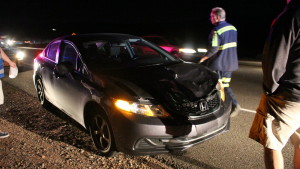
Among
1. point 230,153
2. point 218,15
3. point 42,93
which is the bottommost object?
point 230,153

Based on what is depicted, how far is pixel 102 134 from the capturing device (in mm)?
3238

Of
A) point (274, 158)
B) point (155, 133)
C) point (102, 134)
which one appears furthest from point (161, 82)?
point (274, 158)

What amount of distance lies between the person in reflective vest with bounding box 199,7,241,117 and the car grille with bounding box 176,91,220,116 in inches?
47.9

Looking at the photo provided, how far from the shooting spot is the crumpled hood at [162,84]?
9.55ft

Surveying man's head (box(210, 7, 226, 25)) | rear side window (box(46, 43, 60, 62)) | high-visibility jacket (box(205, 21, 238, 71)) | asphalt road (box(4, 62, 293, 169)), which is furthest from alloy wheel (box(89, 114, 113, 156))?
man's head (box(210, 7, 226, 25))

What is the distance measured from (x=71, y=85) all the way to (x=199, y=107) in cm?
185

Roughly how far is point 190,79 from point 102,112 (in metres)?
1.20

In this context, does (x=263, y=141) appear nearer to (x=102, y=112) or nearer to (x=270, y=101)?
(x=270, y=101)

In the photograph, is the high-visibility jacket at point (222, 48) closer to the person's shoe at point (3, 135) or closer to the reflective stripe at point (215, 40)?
the reflective stripe at point (215, 40)

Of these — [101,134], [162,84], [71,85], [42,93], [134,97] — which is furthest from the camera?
[42,93]

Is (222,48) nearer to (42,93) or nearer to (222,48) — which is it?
(222,48)

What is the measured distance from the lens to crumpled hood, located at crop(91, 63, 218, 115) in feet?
9.55

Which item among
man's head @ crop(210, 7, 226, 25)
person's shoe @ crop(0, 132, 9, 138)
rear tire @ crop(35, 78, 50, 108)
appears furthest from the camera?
rear tire @ crop(35, 78, 50, 108)

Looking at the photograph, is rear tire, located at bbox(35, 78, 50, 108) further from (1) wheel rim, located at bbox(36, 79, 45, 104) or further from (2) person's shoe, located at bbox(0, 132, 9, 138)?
(2) person's shoe, located at bbox(0, 132, 9, 138)
